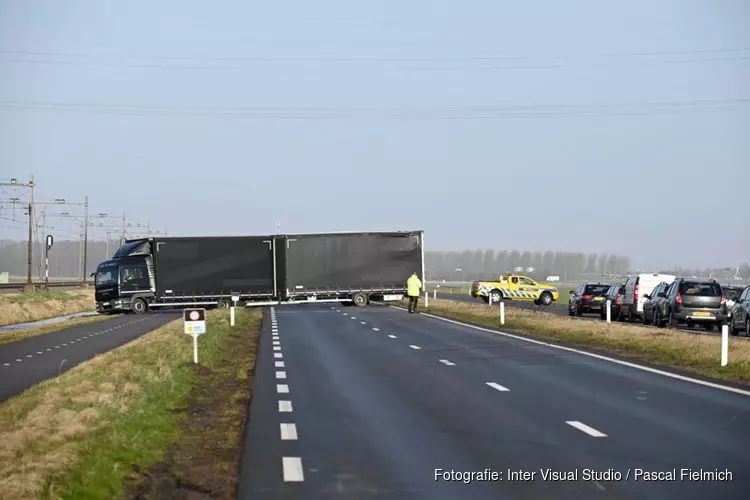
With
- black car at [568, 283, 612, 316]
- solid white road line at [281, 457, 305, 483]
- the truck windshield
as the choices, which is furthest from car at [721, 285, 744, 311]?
the truck windshield

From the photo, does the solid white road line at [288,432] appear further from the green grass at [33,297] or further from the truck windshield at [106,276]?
the green grass at [33,297]

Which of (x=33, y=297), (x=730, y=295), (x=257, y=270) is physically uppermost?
(x=257, y=270)

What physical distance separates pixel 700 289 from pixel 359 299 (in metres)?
25.5

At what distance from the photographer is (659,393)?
1644cm

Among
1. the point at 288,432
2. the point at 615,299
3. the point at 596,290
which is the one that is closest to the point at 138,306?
the point at 596,290

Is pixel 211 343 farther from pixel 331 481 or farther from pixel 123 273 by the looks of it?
pixel 123 273

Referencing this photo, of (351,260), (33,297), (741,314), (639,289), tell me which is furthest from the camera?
(33,297)

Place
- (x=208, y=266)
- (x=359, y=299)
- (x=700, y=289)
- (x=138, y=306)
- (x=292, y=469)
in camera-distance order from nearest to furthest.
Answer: (x=292, y=469) → (x=700, y=289) → (x=208, y=266) → (x=138, y=306) → (x=359, y=299)

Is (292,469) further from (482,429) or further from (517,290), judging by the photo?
(517,290)

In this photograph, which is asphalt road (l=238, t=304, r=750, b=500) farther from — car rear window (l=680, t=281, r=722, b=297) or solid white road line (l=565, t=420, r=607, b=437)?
car rear window (l=680, t=281, r=722, b=297)

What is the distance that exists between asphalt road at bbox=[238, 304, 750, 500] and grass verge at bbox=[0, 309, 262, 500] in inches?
15.6

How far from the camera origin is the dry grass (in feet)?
185

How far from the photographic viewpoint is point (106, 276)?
5950 centimetres

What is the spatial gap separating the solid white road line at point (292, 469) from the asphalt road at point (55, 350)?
28.9 ft
